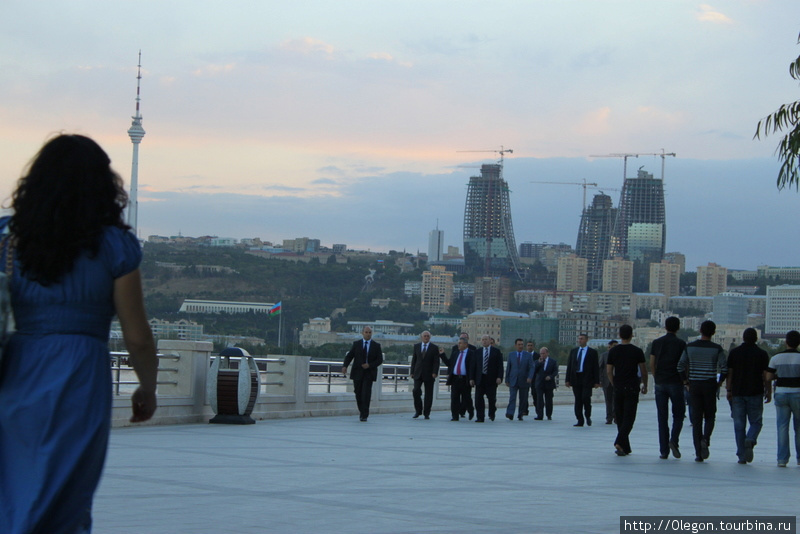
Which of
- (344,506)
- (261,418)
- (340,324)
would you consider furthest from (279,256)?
(344,506)

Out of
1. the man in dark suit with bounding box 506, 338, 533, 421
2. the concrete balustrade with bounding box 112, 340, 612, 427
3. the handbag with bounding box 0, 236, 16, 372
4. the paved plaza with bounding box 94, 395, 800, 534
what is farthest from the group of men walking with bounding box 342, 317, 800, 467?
A: the handbag with bounding box 0, 236, 16, 372

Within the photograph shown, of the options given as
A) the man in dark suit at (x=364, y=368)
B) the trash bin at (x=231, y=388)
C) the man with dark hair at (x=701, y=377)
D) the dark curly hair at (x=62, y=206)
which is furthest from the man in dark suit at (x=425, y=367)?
the dark curly hair at (x=62, y=206)

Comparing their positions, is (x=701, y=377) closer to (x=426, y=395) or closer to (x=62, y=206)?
(x=426, y=395)

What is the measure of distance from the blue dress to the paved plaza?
10.5 feet

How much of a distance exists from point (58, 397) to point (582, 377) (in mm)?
18223

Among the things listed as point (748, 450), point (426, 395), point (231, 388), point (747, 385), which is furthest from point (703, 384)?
point (426, 395)

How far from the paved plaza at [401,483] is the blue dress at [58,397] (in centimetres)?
321

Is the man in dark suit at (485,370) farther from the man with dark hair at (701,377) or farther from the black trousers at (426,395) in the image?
the man with dark hair at (701,377)

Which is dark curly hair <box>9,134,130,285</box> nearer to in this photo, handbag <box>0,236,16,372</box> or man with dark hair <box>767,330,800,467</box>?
handbag <box>0,236,16,372</box>

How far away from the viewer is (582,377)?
69.4 ft

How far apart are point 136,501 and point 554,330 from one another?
7482 inches

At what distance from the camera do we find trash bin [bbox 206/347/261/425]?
16797 millimetres

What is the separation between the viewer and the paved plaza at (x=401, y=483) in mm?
7496

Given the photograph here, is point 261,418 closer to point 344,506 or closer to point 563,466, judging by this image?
point 563,466
